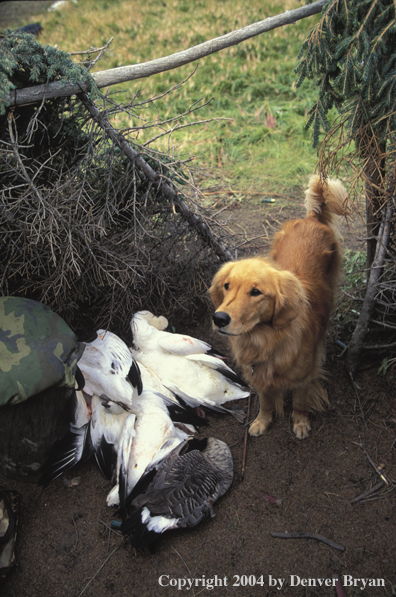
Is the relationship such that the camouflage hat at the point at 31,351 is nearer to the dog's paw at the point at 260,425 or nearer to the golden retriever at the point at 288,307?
the golden retriever at the point at 288,307

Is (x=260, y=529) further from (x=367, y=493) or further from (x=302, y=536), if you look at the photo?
(x=367, y=493)

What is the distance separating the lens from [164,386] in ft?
9.77

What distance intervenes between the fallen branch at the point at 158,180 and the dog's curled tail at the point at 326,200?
847mm

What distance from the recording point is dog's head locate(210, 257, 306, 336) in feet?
7.15

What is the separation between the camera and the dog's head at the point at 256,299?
7.15 ft

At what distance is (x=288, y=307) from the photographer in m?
2.29

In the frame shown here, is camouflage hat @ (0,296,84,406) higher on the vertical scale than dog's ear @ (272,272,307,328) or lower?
higher

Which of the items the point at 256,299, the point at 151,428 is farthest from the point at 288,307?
the point at 151,428

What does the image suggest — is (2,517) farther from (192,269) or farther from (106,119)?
(106,119)

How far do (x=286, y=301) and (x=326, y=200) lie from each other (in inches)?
49.5

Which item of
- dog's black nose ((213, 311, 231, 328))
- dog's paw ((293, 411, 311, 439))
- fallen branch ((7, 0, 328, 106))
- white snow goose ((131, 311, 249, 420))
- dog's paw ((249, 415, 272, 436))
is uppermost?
fallen branch ((7, 0, 328, 106))

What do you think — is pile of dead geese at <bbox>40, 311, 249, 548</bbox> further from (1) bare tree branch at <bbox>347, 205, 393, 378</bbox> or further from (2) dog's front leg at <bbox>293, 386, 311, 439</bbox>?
(1) bare tree branch at <bbox>347, 205, 393, 378</bbox>

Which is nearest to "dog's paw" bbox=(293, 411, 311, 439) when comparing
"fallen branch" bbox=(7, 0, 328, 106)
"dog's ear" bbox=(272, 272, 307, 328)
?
"dog's ear" bbox=(272, 272, 307, 328)

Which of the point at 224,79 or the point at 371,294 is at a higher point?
the point at 224,79
